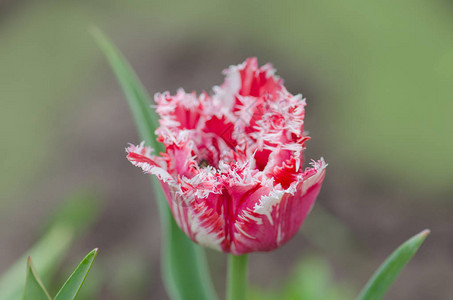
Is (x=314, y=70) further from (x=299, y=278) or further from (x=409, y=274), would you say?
(x=299, y=278)

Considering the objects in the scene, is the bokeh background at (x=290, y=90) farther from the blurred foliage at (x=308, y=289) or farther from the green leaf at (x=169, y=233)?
the green leaf at (x=169, y=233)

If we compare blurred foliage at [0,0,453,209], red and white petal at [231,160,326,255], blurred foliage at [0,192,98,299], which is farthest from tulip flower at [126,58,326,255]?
blurred foliage at [0,0,453,209]

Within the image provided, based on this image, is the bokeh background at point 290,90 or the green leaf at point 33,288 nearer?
the green leaf at point 33,288

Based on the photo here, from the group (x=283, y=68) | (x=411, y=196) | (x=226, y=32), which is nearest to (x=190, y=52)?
(x=226, y=32)

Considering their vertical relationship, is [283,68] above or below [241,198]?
below

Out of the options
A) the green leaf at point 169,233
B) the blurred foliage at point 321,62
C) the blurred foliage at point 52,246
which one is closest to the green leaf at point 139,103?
the green leaf at point 169,233

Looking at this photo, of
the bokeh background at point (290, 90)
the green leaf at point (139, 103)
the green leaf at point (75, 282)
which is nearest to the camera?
the green leaf at point (75, 282)

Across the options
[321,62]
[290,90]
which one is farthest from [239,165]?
[321,62]
